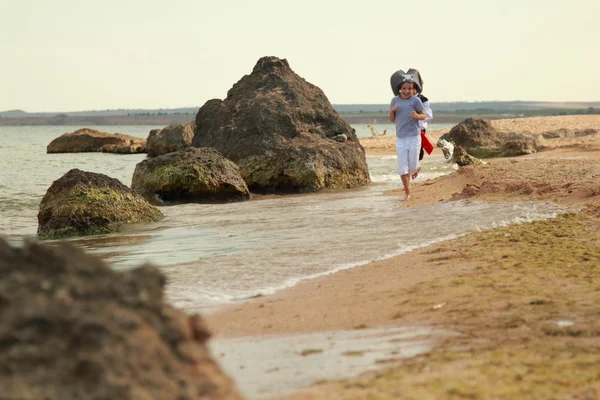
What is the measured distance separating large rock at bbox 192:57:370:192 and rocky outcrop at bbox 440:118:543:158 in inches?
253

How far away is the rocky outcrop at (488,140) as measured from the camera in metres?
22.6

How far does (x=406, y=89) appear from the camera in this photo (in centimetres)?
1235

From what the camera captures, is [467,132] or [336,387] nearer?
[336,387]

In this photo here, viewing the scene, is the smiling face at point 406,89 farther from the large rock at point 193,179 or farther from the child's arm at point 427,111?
the large rock at point 193,179

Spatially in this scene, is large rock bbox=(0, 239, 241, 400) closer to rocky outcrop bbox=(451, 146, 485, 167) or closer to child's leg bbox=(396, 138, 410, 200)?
child's leg bbox=(396, 138, 410, 200)

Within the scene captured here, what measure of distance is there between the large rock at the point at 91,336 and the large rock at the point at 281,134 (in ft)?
42.5

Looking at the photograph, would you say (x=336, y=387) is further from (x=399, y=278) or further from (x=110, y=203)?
(x=110, y=203)

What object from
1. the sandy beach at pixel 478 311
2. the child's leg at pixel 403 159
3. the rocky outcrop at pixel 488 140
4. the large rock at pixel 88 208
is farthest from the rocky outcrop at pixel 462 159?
the sandy beach at pixel 478 311

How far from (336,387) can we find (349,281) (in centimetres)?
282

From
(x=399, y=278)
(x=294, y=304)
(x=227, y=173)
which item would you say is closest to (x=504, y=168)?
(x=227, y=173)

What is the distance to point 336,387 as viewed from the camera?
3379 millimetres

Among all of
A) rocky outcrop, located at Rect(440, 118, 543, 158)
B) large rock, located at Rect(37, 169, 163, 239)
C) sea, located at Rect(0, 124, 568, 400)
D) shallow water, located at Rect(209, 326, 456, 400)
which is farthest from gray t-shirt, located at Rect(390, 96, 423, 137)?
rocky outcrop, located at Rect(440, 118, 543, 158)

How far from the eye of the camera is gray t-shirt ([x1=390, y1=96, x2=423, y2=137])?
12422 mm

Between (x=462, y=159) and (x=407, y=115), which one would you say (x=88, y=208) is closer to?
(x=407, y=115)
